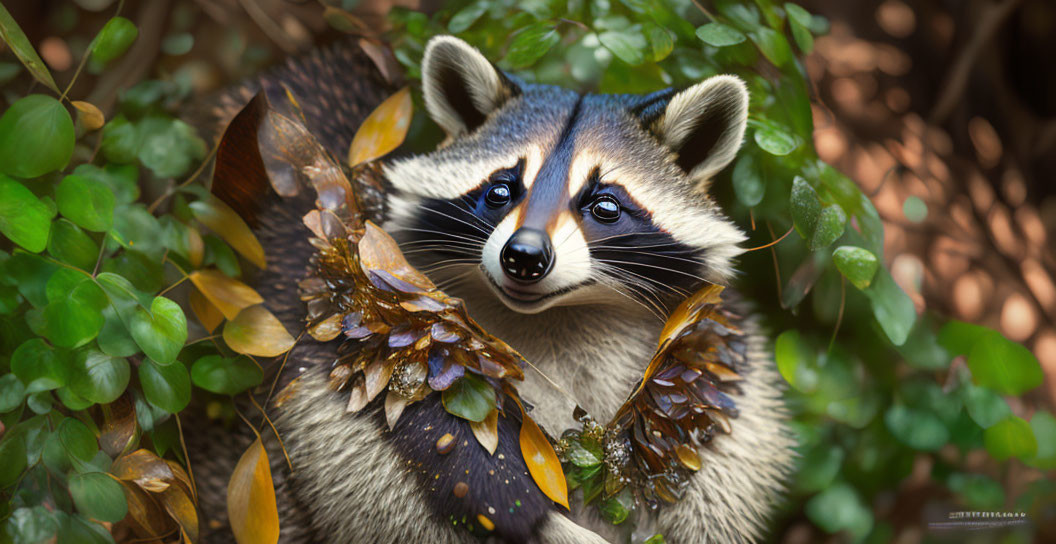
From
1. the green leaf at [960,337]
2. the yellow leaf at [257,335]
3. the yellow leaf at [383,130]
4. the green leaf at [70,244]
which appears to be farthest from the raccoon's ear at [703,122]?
the green leaf at [70,244]

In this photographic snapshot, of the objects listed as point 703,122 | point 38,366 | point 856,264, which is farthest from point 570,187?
point 38,366

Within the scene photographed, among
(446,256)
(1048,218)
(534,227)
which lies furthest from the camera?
(1048,218)

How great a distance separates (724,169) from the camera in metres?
0.96

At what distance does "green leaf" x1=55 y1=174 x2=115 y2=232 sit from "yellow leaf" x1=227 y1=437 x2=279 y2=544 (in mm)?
384

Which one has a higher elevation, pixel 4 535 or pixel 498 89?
pixel 498 89

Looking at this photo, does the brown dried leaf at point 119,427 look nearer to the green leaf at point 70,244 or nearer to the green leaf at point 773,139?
the green leaf at point 70,244

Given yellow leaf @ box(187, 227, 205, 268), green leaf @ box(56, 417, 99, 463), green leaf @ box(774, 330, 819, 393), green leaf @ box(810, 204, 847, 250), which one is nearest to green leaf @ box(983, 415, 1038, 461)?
green leaf @ box(774, 330, 819, 393)

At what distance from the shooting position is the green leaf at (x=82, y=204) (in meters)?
0.98

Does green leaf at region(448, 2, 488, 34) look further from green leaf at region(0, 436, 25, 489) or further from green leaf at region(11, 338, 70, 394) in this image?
green leaf at region(0, 436, 25, 489)

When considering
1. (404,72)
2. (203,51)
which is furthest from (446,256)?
(203,51)

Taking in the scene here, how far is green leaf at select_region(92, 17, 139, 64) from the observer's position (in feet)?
3.43

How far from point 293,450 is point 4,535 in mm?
420

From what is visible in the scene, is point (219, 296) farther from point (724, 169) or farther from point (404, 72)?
point (724, 169)

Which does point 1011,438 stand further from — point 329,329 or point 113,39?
point 113,39
